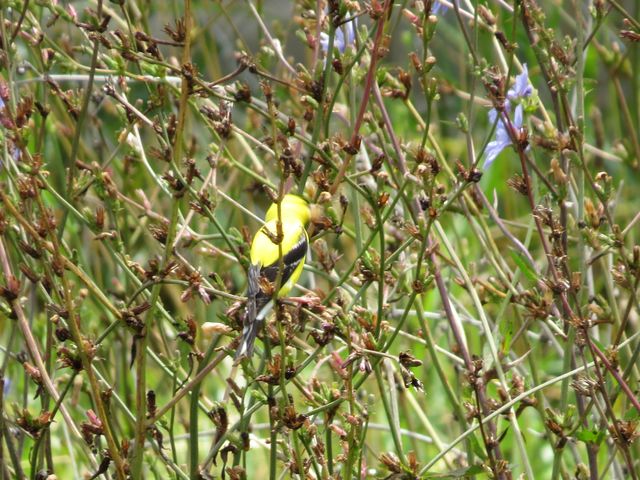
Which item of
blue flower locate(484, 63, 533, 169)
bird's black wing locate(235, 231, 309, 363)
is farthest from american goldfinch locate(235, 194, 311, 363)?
blue flower locate(484, 63, 533, 169)

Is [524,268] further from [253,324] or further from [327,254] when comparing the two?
[253,324]

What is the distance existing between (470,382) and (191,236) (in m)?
0.66

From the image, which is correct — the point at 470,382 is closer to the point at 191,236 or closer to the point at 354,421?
the point at 354,421

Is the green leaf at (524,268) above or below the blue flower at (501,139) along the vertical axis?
below

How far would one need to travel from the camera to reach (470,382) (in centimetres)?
192

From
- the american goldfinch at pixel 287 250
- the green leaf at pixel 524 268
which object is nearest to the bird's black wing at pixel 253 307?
the american goldfinch at pixel 287 250

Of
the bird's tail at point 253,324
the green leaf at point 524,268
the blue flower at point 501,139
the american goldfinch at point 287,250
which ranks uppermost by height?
the blue flower at point 501,139

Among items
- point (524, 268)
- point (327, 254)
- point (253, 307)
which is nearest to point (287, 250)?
point (327, 254)

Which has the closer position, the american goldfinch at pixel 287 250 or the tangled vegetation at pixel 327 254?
the tangled vegetation at pixel 327 254

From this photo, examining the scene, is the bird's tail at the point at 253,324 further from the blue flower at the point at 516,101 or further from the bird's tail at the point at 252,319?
the blue flower at the point at 516,101

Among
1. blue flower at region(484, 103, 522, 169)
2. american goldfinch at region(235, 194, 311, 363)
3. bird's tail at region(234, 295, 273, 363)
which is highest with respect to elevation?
blue flower at region(484, 103, 522, 169)

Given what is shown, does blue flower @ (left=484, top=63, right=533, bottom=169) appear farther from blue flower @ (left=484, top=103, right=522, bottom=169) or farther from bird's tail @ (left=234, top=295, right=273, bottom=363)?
bird's tail @ (left=234, top=295, right=273, bottom=363)

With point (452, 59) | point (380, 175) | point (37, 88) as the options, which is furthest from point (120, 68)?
point (452, 59)

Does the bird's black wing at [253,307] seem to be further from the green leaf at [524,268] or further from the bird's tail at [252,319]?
the green leaf at [524,268]
